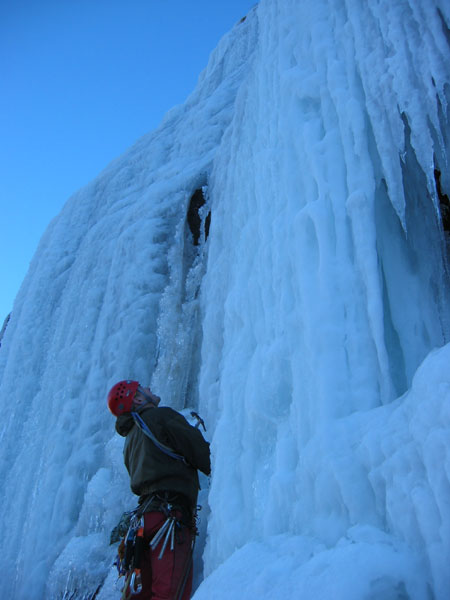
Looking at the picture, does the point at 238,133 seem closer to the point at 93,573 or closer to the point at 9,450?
the point at 93,573

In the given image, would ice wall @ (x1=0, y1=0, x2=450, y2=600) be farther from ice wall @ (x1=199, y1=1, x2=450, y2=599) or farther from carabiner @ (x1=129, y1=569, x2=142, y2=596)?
carabiner @ (x1=129, y1=569, x2=142, y2=596)

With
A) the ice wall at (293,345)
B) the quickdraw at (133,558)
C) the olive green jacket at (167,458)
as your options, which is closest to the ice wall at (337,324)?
the ice wall at (293,345)

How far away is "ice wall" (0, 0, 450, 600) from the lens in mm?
1479

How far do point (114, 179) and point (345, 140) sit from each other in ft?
15.6

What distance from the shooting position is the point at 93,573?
346 centimetres

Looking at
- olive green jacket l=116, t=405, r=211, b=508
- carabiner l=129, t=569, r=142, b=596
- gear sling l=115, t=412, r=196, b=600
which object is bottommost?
carabiner l=129, t=569, r=142, b=596

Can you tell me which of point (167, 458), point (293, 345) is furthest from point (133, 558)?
point (293, 345)

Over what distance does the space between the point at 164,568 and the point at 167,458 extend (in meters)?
0.45

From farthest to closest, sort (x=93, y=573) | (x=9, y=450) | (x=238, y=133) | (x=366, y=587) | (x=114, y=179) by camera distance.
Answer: (x=114, y=179), (x=9, y=450), (x=238, y=133), (x=93, y=573), (x=366, y=587)

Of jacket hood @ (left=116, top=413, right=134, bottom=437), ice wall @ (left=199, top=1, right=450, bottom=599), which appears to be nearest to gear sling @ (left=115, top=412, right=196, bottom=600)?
ice wall @ (left=199, top=1, right=450, bottom=599)

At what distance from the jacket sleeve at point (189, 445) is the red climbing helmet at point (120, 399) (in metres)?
0.30

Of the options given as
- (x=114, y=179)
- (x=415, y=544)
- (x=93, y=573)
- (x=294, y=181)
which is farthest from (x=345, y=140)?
(x=114, y=179)

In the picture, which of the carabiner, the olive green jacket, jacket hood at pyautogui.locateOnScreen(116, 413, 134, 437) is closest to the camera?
the carabiner

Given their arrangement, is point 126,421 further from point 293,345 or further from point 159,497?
point 293,345
